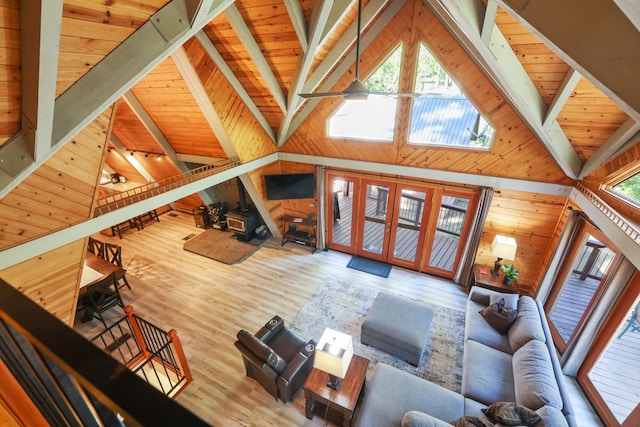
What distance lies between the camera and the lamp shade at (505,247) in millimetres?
4629

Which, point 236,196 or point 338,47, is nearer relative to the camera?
point 338,47

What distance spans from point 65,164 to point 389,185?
5116mm

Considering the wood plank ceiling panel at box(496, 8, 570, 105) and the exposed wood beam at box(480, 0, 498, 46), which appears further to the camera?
the wood plank ceiling panel at box(496, 8, 570, 105)

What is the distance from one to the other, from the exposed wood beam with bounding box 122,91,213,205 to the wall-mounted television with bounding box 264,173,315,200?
255 cm

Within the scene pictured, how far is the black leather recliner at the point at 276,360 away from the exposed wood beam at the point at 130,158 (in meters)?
6.83

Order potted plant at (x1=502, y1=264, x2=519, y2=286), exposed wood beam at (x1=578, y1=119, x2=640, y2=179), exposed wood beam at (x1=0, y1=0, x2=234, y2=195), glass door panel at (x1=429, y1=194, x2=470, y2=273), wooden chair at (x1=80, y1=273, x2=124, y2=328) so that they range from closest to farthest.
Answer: exposed wood beam at (x1=0, y1=0, x2=234, y2=195) < exposed wood beam at (x1=578, y1=119, x2=640, y2=179) < wooden chair at (x1=80, y1=273, x2=124, y2=328) < potted plant at (x1=502, y1=264, x2=519, y2=286) < glass door panel at (x1=429, y1=194, x2=470, y2=273)

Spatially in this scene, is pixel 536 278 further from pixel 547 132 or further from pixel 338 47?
pixel 338 47

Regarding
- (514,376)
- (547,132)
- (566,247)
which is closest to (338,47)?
(547,132)

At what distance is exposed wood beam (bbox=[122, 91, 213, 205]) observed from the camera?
5.50 meters

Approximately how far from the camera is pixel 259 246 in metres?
7.18

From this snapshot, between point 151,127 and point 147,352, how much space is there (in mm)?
4673

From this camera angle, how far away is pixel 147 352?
422 centimetres

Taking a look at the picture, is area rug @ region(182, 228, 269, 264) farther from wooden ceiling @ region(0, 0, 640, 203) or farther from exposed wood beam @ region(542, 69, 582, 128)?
exposed wood beam @ region(542, 69, 582, 128)

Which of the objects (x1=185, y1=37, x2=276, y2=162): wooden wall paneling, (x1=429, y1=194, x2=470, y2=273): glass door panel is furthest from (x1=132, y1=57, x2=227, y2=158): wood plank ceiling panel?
(x1=429, y1=194, x2=470, y2=273): glass door panel
